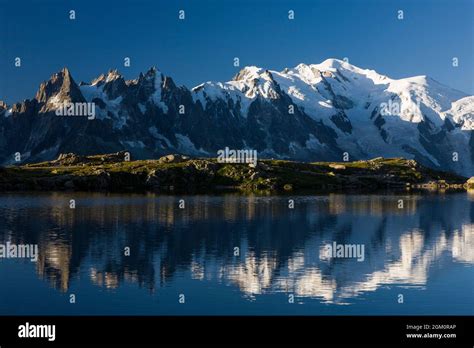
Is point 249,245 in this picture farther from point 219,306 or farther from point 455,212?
point 455,212

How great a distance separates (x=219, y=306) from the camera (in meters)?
56.1

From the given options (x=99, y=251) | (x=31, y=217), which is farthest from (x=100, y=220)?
(x=99, y=251)

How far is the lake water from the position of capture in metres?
57.2
